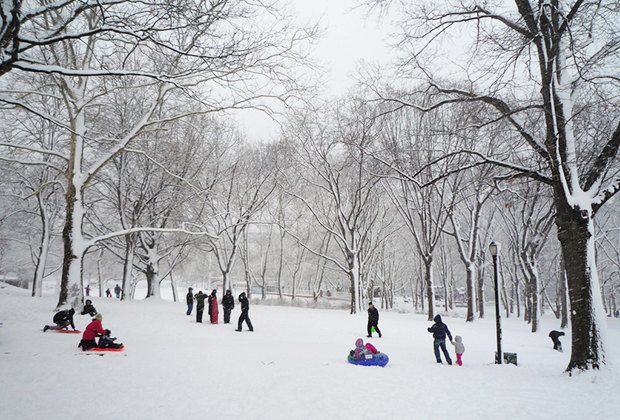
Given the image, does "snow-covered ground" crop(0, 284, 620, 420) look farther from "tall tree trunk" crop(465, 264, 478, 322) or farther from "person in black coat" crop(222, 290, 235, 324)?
"tall tree trunk" crop(465, 264, 478, 322)

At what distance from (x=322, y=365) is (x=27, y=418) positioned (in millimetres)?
5818

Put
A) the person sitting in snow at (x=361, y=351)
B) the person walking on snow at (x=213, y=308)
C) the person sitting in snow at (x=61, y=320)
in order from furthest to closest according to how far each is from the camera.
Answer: the person walking on snow at (x=213, y=308) < the person sitting in snow at (x=61, y=320) < the person sitting in snow at (x=361, y=351)

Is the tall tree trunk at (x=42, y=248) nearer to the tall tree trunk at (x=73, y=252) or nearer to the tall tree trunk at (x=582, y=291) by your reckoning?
the tall tree trunk at (x=73, y=252)

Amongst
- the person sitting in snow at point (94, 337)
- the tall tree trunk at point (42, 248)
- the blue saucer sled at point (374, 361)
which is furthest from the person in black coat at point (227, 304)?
the tall tree trunk at point (42, 248)

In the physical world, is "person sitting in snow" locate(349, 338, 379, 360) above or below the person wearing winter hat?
below

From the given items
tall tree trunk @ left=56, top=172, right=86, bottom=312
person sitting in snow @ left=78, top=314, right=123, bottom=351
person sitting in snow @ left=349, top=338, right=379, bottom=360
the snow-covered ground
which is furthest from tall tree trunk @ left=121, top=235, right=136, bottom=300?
person sitting in snow @ left=349, top=338, right=379, bottom=360

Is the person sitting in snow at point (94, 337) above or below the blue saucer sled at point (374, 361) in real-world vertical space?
above

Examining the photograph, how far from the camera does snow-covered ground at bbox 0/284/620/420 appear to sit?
18.7ft

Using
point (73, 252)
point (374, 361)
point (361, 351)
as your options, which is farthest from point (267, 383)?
point (73, 252)

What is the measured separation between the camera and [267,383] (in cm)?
725

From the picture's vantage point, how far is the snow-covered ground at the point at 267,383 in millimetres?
5695

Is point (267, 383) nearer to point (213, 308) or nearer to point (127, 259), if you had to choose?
point (213, 308)

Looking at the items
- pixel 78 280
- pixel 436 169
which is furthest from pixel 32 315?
pixel 436 169

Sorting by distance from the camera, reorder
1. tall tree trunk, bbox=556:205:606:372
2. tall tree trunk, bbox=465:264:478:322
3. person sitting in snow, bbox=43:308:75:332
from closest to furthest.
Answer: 1. tall tree trunk, bbox=556:205:606:372
2. person sitting in snow, bbox=43:308:75:332
3. tall tree trunk, bbox=465:264:478:322
